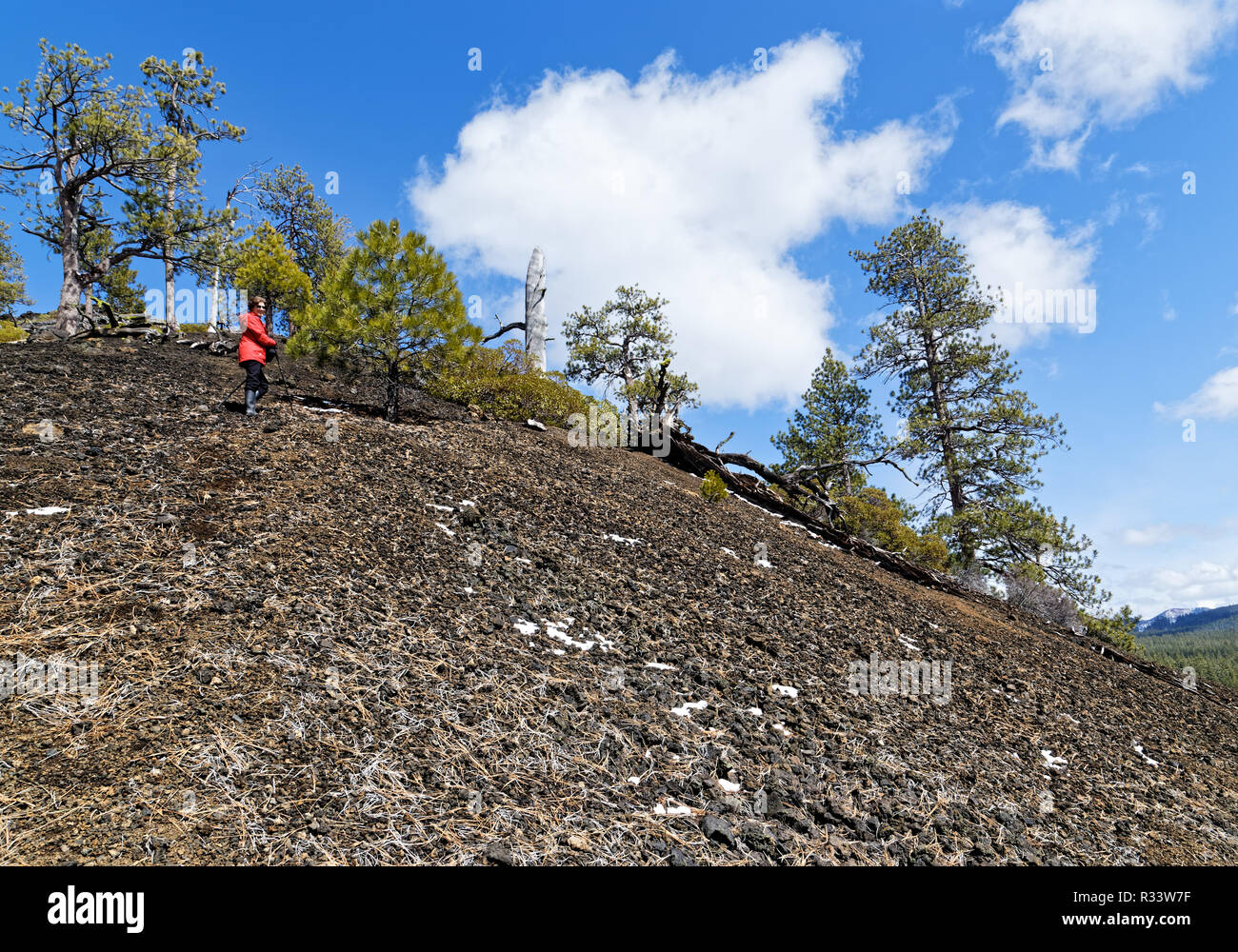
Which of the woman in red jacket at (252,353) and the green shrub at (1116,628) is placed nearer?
the woman in red jacket at (252,353)

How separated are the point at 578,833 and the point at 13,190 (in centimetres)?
2382

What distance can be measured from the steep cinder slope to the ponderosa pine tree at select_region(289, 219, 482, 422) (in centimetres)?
202

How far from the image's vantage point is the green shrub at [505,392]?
37.2 ft

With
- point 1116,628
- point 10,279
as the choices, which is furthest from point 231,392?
point 10,279

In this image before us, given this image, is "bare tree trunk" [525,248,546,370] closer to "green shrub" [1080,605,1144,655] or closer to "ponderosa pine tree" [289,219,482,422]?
"ponderosa pine tree" [289,219,482,422]

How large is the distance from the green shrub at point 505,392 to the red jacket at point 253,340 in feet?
9.01

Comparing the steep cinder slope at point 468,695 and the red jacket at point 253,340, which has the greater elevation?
the red jacket at point 253,340

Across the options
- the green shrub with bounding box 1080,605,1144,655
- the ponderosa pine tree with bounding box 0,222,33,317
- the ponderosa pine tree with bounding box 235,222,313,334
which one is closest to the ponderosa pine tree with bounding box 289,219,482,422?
the ponderosa pine tree with bounding box 235,222,313,334

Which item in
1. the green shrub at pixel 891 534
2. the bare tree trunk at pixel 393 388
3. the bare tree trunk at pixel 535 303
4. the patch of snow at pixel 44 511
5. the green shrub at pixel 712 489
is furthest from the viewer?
the bare tree trunk at pixel 535 303

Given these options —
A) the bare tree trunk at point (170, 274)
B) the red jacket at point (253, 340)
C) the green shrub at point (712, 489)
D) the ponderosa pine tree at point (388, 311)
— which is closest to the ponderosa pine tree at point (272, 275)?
the bare tree trunk at point (170, 274)

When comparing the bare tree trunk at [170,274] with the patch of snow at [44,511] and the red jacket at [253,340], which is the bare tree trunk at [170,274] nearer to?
the red jacket at [253,340]
